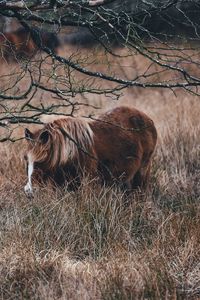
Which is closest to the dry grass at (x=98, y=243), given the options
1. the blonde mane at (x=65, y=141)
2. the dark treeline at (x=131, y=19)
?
the blonde mane at (x=65, y=141)

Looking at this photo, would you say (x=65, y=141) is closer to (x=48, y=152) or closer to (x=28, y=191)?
(x=48, y=152)

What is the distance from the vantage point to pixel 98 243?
612 centimetres

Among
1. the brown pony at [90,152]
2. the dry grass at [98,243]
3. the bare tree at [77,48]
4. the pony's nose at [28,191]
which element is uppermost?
the bare tree at [77,48]

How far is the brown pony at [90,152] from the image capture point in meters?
7.24

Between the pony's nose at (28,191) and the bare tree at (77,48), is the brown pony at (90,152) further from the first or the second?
the bare tree at (77,48)

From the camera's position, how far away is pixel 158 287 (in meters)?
5.02

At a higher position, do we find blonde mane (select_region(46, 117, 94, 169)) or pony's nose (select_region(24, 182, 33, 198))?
blonde mane (select_region(46, 117, 94, 169))

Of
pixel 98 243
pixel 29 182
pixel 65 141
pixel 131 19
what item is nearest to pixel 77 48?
pixel 131 19

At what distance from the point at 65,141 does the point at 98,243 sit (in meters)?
1.44

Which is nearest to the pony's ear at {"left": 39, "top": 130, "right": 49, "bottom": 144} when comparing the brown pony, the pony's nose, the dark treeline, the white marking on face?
the brown pony

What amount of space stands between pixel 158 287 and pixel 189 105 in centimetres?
685

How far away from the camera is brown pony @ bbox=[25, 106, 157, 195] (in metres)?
7.24

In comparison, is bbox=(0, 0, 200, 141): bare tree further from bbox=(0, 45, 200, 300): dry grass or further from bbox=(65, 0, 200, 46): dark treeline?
bbox=(0, 45, 200, 300): dry grass

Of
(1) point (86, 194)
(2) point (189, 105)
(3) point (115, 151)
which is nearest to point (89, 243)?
(1) point (86, 194)
